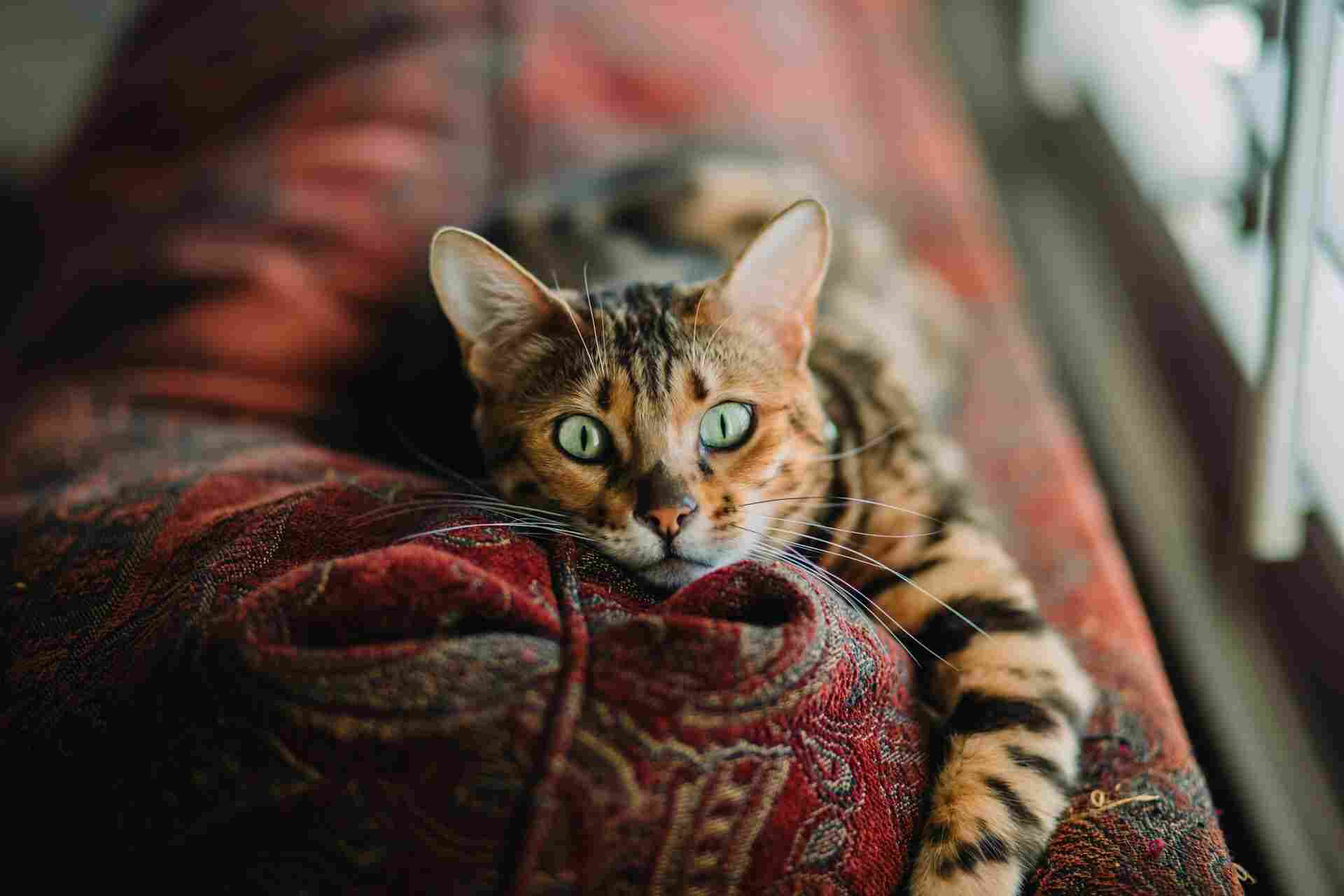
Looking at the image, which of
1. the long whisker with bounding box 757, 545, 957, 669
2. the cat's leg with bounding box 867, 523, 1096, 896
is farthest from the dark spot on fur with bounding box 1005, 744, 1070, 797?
the long whisker with bounding box 757, 545, 957, 669

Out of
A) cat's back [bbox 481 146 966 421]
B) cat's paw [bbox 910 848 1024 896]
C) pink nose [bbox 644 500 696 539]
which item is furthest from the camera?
cat's back [bbox 481 146 966 421]

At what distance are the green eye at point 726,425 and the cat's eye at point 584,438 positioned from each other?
0.09m

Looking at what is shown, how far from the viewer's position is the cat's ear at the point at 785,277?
0.95 m

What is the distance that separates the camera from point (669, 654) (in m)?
0.64

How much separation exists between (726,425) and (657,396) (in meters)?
0.08

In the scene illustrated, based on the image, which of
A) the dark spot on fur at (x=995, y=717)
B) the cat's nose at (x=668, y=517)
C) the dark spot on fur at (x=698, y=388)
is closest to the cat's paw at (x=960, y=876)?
the dark spot on fur at (x=995, y=717)

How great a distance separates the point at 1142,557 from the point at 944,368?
418 millimetres

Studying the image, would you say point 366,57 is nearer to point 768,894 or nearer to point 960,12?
point 768,894

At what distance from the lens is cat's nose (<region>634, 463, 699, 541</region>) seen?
2.84ft

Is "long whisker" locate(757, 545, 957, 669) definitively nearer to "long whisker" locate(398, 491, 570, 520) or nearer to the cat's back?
"long whisker" locate(398, 491, 570, 520)

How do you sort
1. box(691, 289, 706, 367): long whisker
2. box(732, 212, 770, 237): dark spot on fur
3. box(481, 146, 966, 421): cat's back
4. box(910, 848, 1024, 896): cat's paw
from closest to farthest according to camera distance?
1. box(910, 848, 1024, 896): cat's paw
2. box(691, 289, 706, 367): long whisker
3. box(481, 146, 966, 421): cat's back
4. box(732, 212, 770, 237): dark spot on fur

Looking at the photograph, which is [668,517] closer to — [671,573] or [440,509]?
[671,573]

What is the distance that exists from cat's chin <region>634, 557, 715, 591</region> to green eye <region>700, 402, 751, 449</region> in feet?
0.41

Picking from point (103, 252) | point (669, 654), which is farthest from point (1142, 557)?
point (103, 252)
